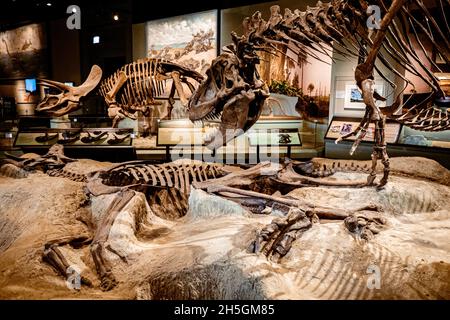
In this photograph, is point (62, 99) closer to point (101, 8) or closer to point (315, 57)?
point (101, 8)

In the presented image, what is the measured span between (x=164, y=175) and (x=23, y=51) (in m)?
2.67

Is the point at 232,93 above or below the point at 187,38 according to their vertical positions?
below

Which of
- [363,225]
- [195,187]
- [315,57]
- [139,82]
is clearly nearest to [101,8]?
[139,82]

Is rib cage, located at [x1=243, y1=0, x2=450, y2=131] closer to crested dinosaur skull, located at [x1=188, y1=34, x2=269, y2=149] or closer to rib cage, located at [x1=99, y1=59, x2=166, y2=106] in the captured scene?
crested dinosaur skull, located at [x1=188, y1=34, x2=269, y2=149]

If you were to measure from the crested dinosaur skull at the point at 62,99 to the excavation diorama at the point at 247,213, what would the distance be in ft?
0.08

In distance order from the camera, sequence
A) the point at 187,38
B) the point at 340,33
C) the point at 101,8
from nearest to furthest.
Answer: the point at 340,33 → the point at 101,8 → the point at 187,38

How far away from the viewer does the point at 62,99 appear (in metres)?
5.73

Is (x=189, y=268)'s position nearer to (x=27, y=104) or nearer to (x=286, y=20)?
(x=286, y=20)

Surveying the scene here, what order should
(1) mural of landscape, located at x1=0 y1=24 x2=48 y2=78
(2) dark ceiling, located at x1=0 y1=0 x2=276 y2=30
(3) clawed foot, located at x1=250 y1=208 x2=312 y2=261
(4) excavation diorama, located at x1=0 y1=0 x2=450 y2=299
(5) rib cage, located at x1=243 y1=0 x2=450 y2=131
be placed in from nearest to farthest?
(4) excavation diorama, located at x1=0 y1=0 x2=450 y2=299 < (3) clawed foot, located at x1=250 y1=208 x2=312 y2=261 < (5) rib cage, located at x1=243 y1=0 x2=450 y2=131 < (2) dark ceiling, located at x1=0 y1=0 x2=276 y2=30 < (1) mural of landscape, located at x1=0 y1=24 x2=48 y2=78

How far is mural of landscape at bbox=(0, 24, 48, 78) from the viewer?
470 cm

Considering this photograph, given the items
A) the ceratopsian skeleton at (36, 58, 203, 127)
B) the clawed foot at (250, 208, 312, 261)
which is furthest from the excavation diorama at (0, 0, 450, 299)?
the ceratopsian skeleton at (36, 58, 203, 127)

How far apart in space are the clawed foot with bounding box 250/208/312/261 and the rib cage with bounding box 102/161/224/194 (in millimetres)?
1480

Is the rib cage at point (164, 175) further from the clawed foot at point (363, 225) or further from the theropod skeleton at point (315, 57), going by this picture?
the clawed foot at point (363, 225)
